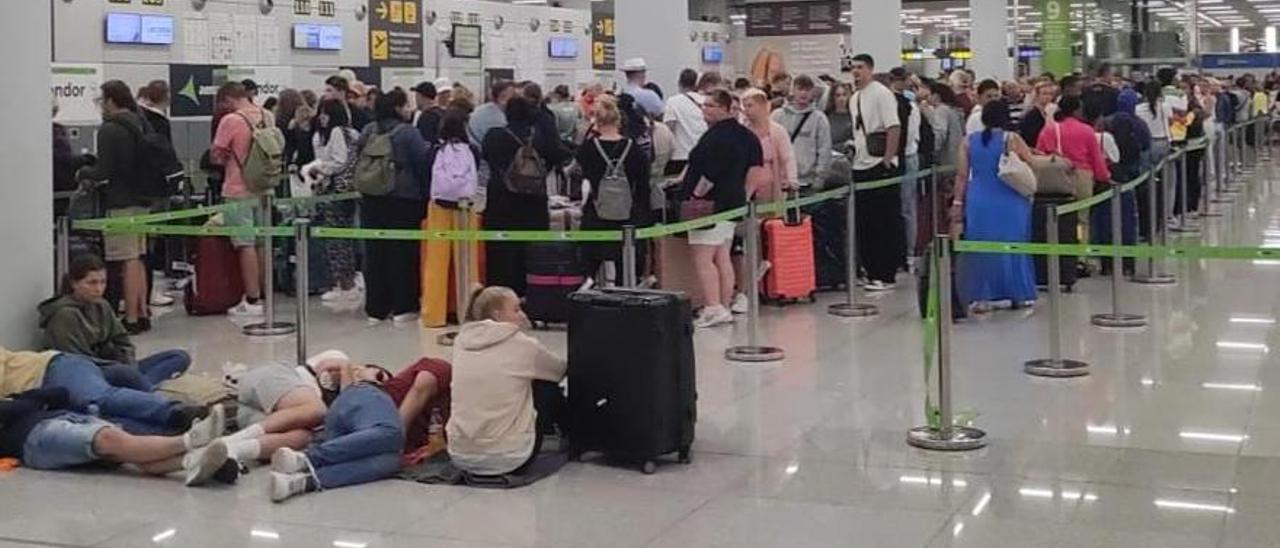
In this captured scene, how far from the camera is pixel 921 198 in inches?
505

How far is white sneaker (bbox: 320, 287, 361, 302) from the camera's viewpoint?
12.0m

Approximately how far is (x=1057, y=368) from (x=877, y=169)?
3599mm

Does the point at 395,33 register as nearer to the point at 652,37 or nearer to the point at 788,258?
the point at 652,37

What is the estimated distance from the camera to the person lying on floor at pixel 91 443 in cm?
611

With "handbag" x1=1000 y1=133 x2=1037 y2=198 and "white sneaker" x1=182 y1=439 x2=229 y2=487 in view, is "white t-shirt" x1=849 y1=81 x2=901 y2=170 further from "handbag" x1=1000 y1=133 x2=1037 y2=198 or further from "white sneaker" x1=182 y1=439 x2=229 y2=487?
"white sneaker" x1=182 y1=439 x2=229 y2=487

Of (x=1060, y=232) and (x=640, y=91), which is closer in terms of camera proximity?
(x=1060, y=232)

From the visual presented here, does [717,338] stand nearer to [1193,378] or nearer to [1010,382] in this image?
[1010,382]

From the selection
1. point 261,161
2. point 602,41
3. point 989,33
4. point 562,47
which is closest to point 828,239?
point 261,161

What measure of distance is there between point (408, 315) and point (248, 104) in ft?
6.47

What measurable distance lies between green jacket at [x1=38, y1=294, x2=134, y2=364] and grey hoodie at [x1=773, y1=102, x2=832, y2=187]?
5.35 meters

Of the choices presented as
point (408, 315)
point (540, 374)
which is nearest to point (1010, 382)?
point (540, 374)

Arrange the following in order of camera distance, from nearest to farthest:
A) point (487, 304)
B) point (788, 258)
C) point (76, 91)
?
point (487, 304) < point (788, 258) < point (76, 91)

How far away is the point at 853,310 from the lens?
10.7 m

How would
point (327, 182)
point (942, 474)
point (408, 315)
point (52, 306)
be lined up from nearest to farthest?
point (942, 474) < point (52, 306) < point (408, 315) < point (327, 182)
